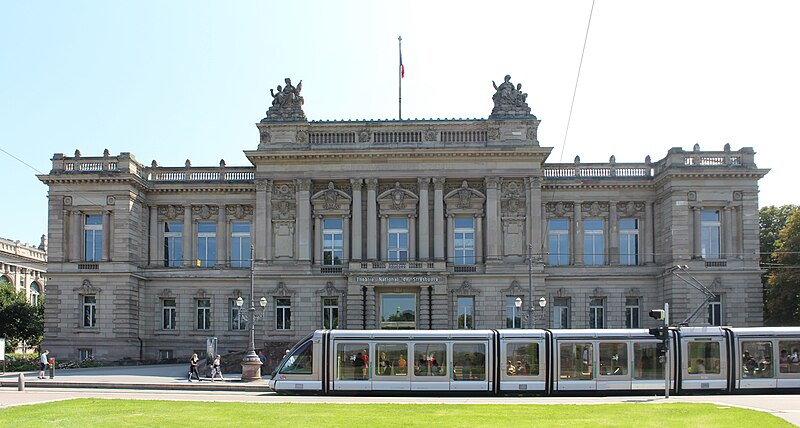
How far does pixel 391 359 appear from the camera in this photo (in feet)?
132

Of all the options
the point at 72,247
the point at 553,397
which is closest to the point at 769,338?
the point at 553,397

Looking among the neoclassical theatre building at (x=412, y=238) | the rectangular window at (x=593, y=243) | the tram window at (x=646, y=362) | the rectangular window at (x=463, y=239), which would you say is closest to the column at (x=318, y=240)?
the neoclassical theatre building at (x=412, y=238)

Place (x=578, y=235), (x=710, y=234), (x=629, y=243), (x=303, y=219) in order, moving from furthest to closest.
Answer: (x=629, y=243)
(x=578, y=235)
(x=303, y=219)
(x=710, y=234)

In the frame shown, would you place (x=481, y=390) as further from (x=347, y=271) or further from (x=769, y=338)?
(x=347, y=271)

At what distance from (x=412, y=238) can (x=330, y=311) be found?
7967 millimetres

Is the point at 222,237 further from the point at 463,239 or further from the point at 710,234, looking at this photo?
the point at 710,234

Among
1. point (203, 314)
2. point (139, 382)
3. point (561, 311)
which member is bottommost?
point (139, 382)

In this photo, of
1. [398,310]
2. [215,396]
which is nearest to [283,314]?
[398,310]

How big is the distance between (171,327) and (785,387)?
4559cm

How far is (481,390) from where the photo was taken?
1567 inches

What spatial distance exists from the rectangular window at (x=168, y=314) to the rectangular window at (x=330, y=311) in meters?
12.0

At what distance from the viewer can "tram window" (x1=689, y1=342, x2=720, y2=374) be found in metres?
39.4

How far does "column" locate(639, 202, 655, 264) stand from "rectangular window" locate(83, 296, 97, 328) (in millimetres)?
40710

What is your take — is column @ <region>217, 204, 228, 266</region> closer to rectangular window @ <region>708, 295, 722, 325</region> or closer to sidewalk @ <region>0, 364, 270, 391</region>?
sidewalk @ <region>0, 364, 270, 391</region>
